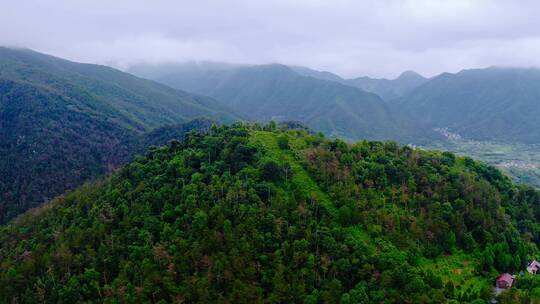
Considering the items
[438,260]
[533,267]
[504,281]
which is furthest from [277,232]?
[533,267]

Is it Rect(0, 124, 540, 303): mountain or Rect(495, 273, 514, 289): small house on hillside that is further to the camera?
Rect(495, 273, 514, 289): small house on hillside

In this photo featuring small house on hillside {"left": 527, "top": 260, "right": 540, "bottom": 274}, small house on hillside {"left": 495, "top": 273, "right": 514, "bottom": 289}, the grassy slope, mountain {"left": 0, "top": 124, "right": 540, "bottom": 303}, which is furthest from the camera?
small house on hillside {"left": 527, "top": 260, "right": 540, "bottom": 274}

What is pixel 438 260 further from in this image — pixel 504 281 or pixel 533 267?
pixel 533 267

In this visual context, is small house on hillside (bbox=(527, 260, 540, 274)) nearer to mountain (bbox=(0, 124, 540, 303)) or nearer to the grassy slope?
mountain (bbox=(0, 124, 540, 303))

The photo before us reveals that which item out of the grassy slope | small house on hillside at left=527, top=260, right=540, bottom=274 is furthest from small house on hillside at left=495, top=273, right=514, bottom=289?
small house on hillside at left=527, top=260, right=540, bottom=274

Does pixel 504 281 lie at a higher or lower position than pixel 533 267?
lower

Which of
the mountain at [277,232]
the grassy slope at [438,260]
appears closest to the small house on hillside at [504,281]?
the mountain at [277,232]
